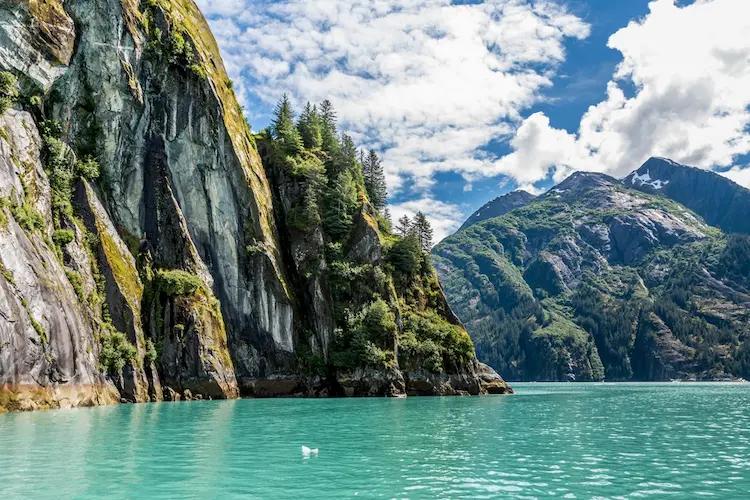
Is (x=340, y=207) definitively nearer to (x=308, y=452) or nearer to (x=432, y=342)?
(x=432, y=342)

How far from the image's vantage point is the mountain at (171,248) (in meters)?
50.5

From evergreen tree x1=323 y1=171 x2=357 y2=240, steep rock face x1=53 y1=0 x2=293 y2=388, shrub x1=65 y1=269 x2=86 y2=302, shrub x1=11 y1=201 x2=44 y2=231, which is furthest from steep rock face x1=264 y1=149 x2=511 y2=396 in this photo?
shrub x1=11 y1=201 x2=44 y2=231

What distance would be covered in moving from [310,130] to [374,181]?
71.2ft

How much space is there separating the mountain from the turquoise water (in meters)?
15.0

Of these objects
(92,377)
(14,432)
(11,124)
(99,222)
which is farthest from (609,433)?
(11,124)

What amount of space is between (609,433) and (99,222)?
51.1 metres

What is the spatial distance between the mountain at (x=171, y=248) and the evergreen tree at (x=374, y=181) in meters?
20.6

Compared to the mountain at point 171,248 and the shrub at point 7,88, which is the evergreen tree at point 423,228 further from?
the shrub at point 7,88

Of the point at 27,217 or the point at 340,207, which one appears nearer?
the point at 27,217

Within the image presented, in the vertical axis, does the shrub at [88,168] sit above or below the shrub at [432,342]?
above

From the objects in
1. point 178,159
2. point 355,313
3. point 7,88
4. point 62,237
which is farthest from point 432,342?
point 7,88

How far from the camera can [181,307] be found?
6444 centimetres

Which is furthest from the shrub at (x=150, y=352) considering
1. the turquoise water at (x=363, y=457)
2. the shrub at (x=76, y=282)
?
the turquoise water at (x=363, y=457)

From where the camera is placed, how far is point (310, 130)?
3969 inches
